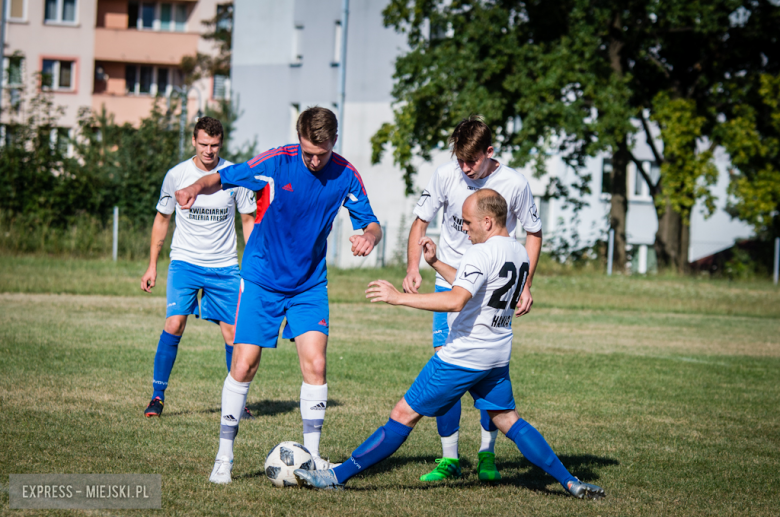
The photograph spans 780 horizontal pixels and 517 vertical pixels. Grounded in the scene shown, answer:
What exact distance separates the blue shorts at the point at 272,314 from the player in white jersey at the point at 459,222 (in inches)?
24.7

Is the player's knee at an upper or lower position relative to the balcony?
lower

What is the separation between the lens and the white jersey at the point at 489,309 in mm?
4590

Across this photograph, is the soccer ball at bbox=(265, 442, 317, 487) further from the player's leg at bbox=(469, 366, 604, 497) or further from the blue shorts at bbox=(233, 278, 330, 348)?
the player's leg at bbox=(469, 366, 604, 497)

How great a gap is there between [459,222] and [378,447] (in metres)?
1.73

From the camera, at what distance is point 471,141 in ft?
16.6

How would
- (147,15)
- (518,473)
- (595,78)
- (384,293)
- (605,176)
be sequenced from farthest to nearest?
(147,15), (605,176), (595,78), (518,473), (384,293)

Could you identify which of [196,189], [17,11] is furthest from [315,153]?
[17,11]

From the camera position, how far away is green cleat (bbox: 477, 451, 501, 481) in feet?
17.7

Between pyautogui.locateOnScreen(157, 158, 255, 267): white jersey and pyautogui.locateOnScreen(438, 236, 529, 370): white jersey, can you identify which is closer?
pyautogui.locateOnScreen(438, 236, 529, 370): white jersey

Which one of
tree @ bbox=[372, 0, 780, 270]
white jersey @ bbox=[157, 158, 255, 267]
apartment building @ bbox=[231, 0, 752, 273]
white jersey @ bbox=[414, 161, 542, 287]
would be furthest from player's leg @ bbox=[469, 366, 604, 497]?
apartment building @ bbox=[231, 0, 752, 273]

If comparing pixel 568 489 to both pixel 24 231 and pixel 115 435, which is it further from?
pixel 24 231

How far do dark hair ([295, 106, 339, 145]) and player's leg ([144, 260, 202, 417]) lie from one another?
9.24ft

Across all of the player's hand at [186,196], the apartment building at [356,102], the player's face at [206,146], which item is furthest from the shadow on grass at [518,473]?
the apartment building at [356,102]

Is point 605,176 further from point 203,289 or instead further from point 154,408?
point 154,408
